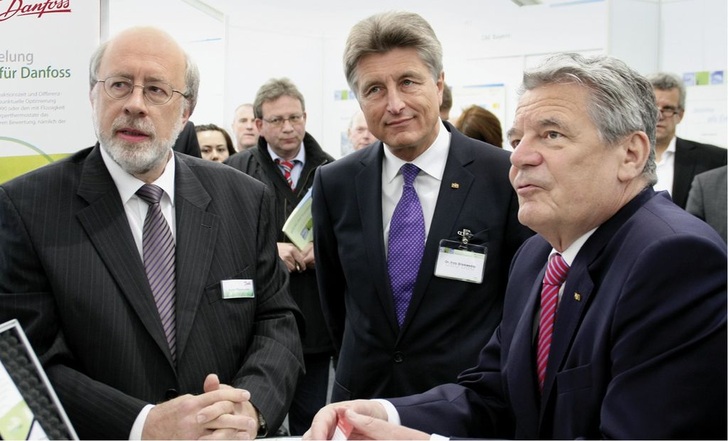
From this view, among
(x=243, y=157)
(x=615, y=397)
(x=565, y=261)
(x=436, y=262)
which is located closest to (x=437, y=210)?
(x=436, y=262)

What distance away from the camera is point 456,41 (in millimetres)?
8203

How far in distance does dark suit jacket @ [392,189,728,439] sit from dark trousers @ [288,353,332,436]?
7.28 ft

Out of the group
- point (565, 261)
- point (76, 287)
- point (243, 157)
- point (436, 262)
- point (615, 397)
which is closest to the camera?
point (615, 397)

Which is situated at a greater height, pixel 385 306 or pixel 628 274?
pixel 628 274

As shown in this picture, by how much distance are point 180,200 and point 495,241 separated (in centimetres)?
101

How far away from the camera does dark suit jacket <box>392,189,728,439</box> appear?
4.37 ft

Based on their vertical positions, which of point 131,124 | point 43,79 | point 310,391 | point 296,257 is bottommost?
point 310,391

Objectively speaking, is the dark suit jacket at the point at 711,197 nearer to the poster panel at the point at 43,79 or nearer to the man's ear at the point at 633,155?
the man's ear at the point at 633,155

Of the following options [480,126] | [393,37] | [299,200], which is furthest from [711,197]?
[393,37]

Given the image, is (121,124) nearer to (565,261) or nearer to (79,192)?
(79,192)

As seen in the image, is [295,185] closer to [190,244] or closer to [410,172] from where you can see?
[410,172]

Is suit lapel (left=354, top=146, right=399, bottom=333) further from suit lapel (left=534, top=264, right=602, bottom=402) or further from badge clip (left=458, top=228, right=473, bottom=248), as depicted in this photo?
suit lapel (left=534, top=264, right=602, bottom=402)

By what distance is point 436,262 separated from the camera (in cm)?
233

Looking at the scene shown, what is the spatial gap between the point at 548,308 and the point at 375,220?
85 centimetres
